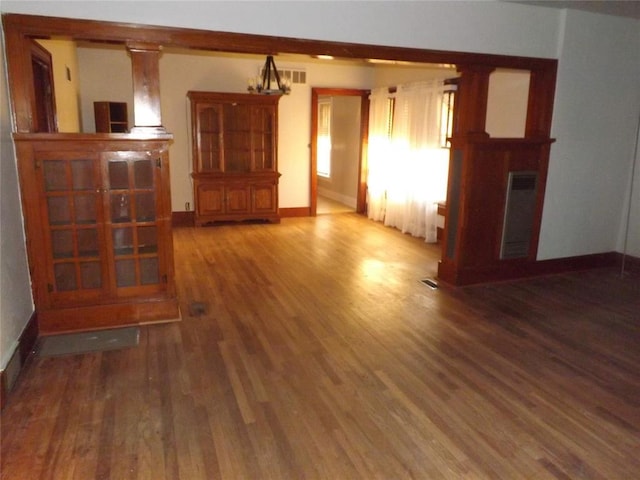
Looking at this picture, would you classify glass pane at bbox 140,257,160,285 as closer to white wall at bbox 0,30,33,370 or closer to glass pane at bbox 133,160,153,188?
glass pane at bbox 133,160,153,188

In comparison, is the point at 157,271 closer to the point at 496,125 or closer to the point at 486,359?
the point at 486,359

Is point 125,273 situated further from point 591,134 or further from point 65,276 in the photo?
point 591,134

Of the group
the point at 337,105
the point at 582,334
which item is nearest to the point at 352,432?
the point at 582,334

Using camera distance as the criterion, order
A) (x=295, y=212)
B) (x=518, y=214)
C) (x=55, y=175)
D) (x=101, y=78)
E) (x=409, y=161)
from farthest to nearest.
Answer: (x=295, y=212) < (x=409, y=161) < (x=101, y=78) < (x=518, y=214) < (x=55, y=175)

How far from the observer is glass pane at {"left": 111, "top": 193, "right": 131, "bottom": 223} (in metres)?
3.62

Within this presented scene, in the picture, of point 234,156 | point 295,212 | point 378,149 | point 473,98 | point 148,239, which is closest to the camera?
point 148,239

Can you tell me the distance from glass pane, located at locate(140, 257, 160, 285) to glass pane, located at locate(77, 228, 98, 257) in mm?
359

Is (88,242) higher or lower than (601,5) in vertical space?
lower

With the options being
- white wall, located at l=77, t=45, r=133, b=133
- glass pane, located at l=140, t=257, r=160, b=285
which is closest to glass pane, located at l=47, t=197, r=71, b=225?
glass pane, located at l=140, t=257, r=160, b=285

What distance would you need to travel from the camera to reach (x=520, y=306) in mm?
4316

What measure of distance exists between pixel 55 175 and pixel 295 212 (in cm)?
516

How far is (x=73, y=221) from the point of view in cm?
353

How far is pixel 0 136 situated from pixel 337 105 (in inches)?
301

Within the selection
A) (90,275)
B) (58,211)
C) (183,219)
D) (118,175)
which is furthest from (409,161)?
(58,211)
